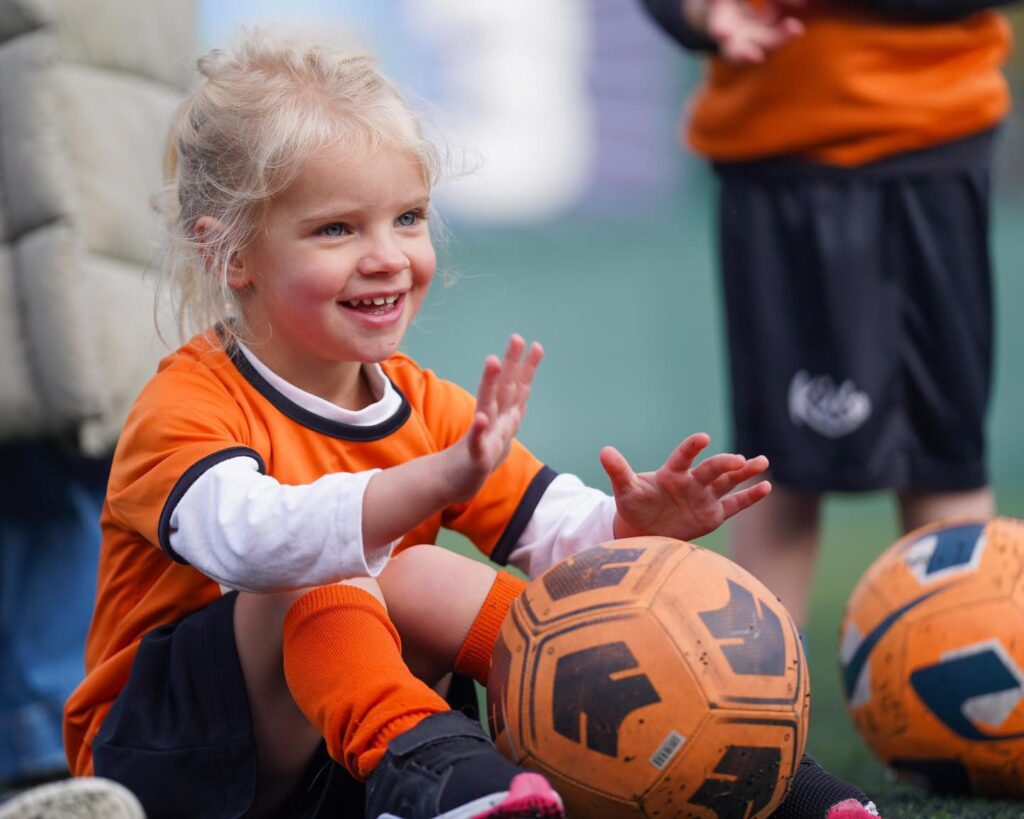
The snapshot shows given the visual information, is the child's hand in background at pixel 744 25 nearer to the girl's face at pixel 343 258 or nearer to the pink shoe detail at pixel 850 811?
the girl's face at pixel 343 258

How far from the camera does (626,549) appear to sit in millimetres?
1844

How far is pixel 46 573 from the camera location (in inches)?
111

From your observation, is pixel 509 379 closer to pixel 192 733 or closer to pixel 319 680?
pixel 319 680

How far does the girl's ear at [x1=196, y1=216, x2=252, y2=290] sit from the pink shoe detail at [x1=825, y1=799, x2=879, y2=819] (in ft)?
3.44

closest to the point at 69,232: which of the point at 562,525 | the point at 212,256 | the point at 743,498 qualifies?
the point at 212,256

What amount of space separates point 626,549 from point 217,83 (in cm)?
89

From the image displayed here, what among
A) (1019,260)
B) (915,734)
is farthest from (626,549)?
(1019,260)

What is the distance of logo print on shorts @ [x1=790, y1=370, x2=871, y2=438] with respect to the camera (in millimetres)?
3064

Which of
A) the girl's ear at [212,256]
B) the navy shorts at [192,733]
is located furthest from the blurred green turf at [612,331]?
the navy shorts at [192,733]

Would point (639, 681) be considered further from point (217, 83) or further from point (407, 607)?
point (217, 83)

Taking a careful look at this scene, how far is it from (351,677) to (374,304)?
1.82 feet

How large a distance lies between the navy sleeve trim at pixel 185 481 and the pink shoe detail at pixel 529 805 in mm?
546

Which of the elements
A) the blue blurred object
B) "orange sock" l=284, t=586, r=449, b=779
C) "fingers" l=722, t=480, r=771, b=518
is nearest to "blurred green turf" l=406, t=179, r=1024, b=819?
the blue blurred object

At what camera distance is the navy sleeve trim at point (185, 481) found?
1830mm
